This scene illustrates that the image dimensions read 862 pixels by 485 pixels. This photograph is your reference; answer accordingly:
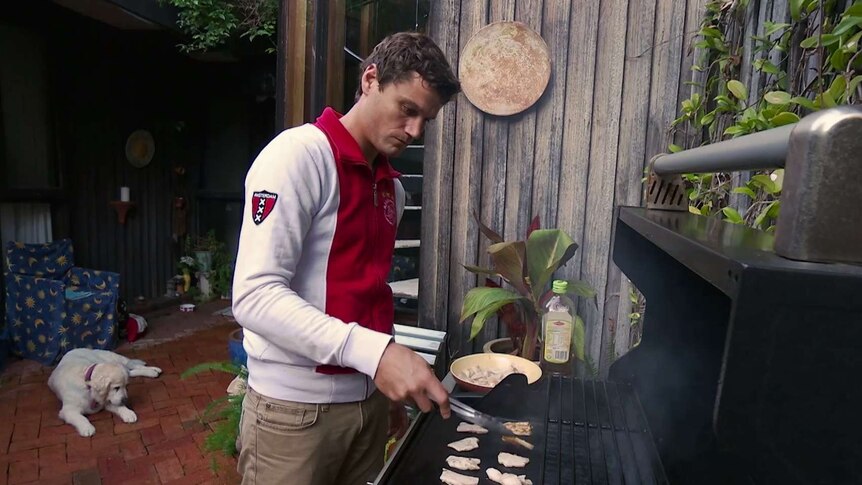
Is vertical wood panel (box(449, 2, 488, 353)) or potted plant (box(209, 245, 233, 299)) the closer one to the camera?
vertical wood panel (box(449, 2, 488, 353))

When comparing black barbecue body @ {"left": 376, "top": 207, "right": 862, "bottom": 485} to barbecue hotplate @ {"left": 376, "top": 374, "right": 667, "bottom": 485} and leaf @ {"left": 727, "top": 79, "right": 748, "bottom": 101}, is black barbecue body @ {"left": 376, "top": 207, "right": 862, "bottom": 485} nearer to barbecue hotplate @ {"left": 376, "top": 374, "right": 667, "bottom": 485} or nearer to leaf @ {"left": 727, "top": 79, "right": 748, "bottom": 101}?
barbecue hotplate @ {"left": 376, "top": 374, "right": 667, "bottom": 485}

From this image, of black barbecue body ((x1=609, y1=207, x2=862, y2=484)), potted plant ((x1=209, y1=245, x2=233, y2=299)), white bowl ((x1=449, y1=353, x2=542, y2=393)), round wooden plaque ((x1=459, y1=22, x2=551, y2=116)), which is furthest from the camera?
potted plant ((x1=209, y1=245, x2=233, y2=299))

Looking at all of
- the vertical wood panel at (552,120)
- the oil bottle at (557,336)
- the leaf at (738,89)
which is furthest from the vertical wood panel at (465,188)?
the leaf at (738,89)

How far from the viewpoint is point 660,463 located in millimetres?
1337

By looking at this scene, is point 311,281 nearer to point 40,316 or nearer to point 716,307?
point 716,307

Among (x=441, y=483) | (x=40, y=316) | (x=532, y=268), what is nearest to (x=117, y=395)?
(x=40, y=316)

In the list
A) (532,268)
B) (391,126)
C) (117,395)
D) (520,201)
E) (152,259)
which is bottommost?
(117,395)

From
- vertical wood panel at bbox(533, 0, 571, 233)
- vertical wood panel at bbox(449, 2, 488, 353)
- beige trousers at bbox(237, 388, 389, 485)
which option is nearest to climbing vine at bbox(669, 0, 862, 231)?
vertical wood panel at bbox(533, 0, 571, 233)

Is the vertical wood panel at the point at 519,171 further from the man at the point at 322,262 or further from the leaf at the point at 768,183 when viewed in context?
the leaf at the point at 768,183

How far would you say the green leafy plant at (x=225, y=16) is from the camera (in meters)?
5.14

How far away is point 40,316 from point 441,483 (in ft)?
17.0

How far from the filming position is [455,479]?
4.26 ft

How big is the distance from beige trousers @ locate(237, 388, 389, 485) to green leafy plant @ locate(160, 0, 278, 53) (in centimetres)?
445

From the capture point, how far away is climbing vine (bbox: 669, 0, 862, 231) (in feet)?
3.98
